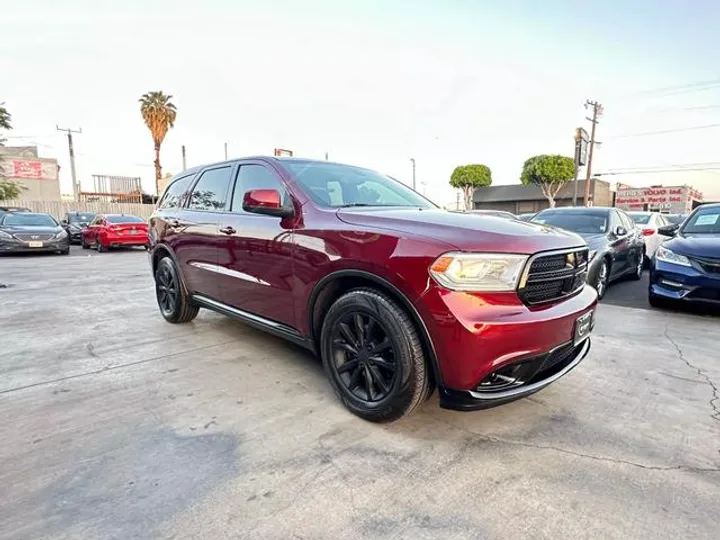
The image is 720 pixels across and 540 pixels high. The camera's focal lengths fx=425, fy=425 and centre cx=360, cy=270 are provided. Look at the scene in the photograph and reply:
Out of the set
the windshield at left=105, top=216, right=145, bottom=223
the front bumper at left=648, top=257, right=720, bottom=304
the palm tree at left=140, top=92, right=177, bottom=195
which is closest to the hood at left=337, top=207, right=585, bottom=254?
the front bumper at left=648, top=257, right=720, bottom=304

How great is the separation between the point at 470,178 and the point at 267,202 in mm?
41204

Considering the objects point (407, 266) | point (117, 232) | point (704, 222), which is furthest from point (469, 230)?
point (117, 232)

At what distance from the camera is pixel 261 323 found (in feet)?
11.2

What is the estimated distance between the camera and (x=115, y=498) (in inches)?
75.2

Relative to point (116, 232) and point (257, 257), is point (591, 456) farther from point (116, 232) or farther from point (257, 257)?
point (116, 232)

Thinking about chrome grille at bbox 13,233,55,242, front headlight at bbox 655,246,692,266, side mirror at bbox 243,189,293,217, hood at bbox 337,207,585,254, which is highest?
side mirror at bbox 243,189,293,217

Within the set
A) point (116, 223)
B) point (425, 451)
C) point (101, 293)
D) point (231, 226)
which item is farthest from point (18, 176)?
point (425, 451)

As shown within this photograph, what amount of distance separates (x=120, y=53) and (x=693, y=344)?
1723 cm

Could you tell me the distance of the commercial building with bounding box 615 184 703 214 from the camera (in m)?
42.5

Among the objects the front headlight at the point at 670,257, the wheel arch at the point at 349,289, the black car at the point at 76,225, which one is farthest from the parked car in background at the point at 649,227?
the black car at the point at 76,225

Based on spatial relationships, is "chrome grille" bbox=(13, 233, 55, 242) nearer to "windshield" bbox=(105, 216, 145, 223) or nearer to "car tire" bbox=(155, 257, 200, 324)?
"windshield" bbox=(105, 216, 145, 223)

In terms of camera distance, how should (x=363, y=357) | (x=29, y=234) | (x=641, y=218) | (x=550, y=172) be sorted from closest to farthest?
(x=363, y=357) → (x=641, y=218) → (x=29, y=234) → (x=550, y=172)

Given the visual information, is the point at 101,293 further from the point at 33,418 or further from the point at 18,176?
the point at 18,176

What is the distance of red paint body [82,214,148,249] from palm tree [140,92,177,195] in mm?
15944
